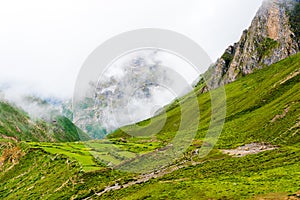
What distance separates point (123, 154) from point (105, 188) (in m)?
30.4

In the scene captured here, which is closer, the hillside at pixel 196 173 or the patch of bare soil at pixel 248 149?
the hillside at pixel 196 173

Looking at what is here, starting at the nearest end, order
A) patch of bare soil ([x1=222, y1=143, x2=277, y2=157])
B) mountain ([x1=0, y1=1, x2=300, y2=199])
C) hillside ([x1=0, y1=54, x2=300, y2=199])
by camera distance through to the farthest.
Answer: hillside ([x1=0, y1=54, x2=300, y2=199]) → mountain ([x1=0, y1=1, x2=300, y2=199]) → patch of bare soil ([x1=222, y1=143, x2=277, y2=157])

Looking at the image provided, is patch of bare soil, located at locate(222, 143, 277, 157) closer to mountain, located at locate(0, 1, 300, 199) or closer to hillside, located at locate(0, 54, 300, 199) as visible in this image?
mountain, located at locate(0, 1, 300, 199)

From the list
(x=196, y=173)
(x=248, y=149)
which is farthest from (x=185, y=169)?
(x=248, y=149)

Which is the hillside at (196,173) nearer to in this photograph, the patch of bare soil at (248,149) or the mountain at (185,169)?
the mountain at (185,169)

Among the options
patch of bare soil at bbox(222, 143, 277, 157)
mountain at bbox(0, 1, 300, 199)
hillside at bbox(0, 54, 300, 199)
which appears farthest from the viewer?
patch of bare soil at bbox(222, 143, 277, 157)

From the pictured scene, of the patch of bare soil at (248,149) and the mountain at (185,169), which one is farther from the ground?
the mountain at (185,169)

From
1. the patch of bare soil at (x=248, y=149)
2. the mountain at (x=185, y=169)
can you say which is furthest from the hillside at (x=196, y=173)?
the patch of bare soil at (x=248, y=149)

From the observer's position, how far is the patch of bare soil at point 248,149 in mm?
80350

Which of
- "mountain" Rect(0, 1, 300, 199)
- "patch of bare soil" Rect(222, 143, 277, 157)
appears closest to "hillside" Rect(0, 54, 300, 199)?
Answer: "mountain" Rect(0, 1, 300, 199)

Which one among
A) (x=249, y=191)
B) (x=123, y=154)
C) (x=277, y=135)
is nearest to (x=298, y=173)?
(x=249, y=191)

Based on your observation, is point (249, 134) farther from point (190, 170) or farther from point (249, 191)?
point (249, 191)

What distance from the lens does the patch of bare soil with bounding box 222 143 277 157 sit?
80350 millimetres

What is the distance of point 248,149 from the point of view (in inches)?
3371
